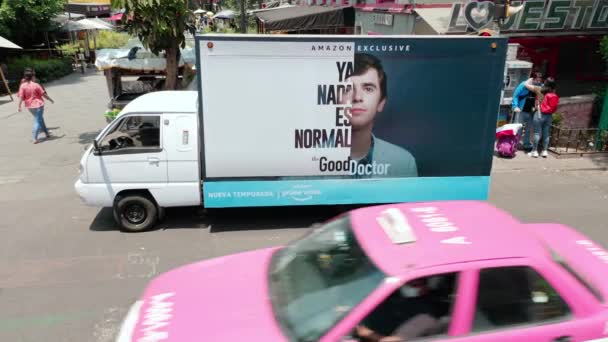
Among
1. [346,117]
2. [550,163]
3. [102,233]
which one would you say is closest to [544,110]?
[550,163]

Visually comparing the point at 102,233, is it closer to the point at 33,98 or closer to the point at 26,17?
the point at 33,98

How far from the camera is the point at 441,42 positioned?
21.5 feet

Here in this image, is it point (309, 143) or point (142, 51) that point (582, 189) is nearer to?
point (309, 143)

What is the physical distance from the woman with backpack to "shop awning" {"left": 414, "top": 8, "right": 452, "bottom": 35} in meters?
2.91

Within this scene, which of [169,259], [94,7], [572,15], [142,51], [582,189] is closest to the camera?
[169,259]

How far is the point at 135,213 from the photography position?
7.05 meters

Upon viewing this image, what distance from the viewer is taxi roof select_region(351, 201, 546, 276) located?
3.11 meters

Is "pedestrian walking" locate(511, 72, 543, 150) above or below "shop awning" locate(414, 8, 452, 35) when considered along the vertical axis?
below

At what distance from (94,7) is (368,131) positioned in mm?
38085

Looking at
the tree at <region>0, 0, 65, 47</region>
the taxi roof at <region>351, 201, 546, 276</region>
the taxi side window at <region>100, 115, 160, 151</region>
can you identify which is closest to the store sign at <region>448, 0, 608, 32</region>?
the taxi side window at <region>100, 115, 160, 151</region>

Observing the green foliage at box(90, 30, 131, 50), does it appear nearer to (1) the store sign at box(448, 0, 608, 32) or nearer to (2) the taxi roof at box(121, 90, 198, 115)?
(1) the store sign at box(448, 0, 608, 32)

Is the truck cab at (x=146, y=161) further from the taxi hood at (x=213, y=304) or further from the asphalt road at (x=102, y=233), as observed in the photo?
the taxi hood at (x=213, y=304)

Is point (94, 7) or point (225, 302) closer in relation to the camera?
point (225, 302)

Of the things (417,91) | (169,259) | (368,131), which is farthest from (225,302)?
(417,91)
